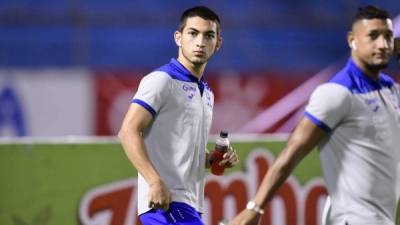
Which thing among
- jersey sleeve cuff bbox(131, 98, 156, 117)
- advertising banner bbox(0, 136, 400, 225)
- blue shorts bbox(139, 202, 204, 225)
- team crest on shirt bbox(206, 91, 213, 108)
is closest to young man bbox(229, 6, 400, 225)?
blue shorts bbox(139, 202, 204, 225)

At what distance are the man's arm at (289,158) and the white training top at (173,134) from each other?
3.25 feet

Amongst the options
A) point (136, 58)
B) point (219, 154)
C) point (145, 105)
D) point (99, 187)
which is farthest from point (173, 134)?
point (136, 58)

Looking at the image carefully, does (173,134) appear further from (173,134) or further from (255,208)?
(255,208)

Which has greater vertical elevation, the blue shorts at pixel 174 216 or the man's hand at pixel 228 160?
the man's hand at pixel 228 160

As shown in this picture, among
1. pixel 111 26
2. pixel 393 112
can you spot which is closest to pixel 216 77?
pixel 111 26

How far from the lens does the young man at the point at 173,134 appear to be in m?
4.94

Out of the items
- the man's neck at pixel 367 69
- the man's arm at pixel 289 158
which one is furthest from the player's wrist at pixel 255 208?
the man's neck at pixel 367 69

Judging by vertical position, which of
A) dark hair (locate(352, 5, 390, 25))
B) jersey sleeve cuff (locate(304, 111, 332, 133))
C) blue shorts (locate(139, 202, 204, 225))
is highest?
dark hair (locate(352, 5, 390, 25))

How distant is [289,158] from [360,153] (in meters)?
0.34

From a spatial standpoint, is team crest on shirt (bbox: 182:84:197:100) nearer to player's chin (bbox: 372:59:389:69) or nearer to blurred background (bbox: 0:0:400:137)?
player's chin (bbox: 372:59:389:69)

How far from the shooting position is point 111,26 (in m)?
12.0

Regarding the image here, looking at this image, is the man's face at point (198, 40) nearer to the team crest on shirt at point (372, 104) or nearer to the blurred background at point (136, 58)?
the team crest on shirt at point (372, 104)

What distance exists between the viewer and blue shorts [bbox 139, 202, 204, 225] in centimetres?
505

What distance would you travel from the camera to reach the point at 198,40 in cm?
532
